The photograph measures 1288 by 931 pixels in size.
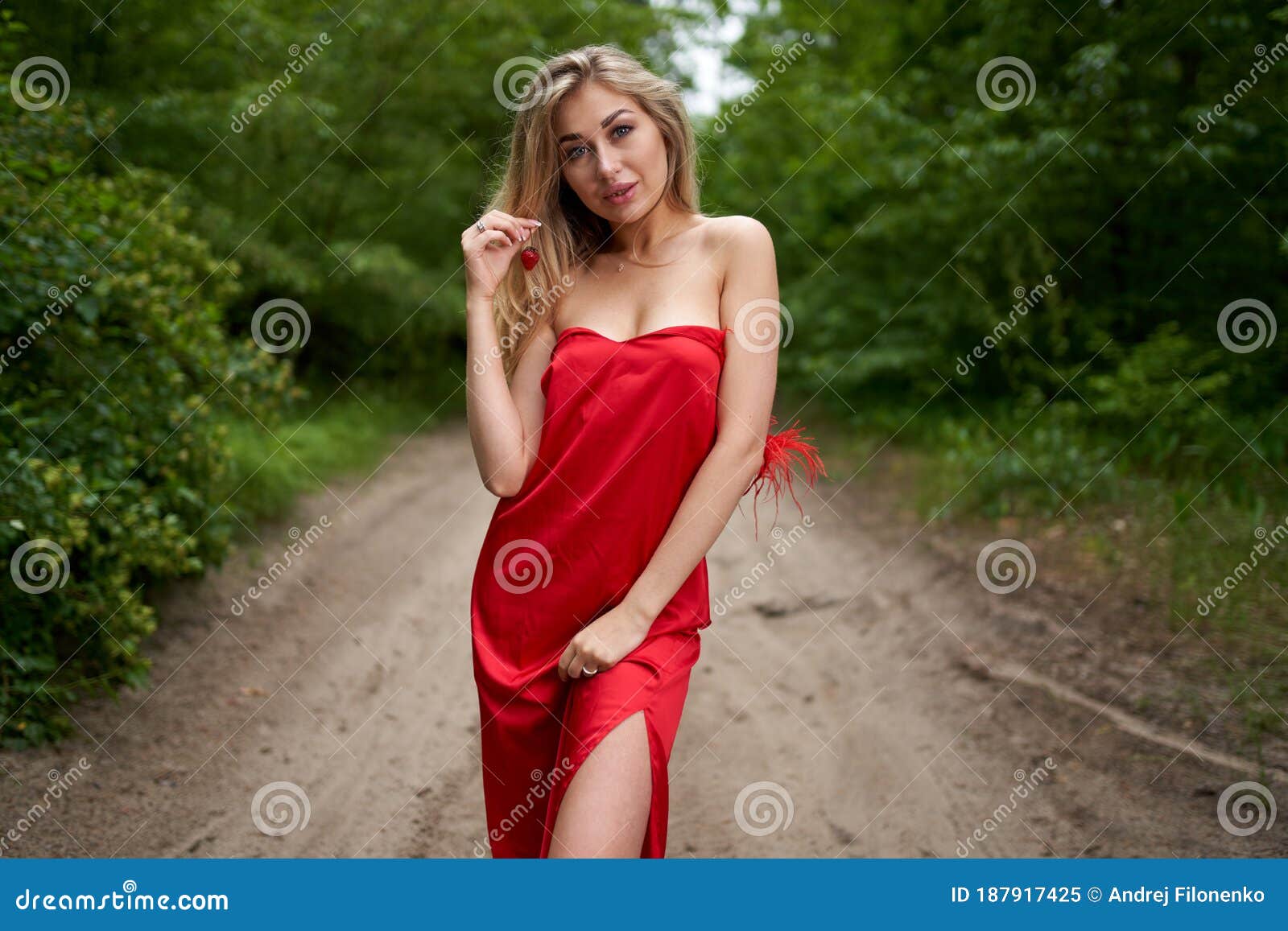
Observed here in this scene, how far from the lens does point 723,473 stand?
1.86m

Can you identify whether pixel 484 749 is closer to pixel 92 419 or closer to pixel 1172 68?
pixel 92 419

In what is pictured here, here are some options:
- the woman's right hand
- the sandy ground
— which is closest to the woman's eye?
the woman's right hand

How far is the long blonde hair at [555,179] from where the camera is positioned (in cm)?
197

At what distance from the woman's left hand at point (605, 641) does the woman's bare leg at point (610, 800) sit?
0.11m

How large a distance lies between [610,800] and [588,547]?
46 centimetres

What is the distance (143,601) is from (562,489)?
13.6 feet

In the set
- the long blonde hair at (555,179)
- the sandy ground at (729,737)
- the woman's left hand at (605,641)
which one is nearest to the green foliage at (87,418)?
the sandy ground at (729,737)

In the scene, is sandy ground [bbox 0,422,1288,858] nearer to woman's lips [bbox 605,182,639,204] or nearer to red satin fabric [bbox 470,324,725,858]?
red satin fabric [bbox 470,324,725,858]

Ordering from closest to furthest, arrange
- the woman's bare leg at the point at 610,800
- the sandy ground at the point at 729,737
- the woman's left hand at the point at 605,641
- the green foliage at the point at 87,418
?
1. the woman's bare leg at the point at 610,800
2. the woman's left hand at the point at 605,641
3. the sandy ground at the point at 729,737
4. the green foliage at the point at 87,418

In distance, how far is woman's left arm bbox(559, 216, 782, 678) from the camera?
1816 mm

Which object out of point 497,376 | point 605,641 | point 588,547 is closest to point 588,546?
point 588,547

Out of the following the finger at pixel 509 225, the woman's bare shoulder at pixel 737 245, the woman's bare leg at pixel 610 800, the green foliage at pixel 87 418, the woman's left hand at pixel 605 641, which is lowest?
the green foliage at pixel 87 418

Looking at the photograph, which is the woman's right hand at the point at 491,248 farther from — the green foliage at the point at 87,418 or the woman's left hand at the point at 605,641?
the green foliage at the point at 87,418

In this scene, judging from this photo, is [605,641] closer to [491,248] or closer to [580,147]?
[491,248]
